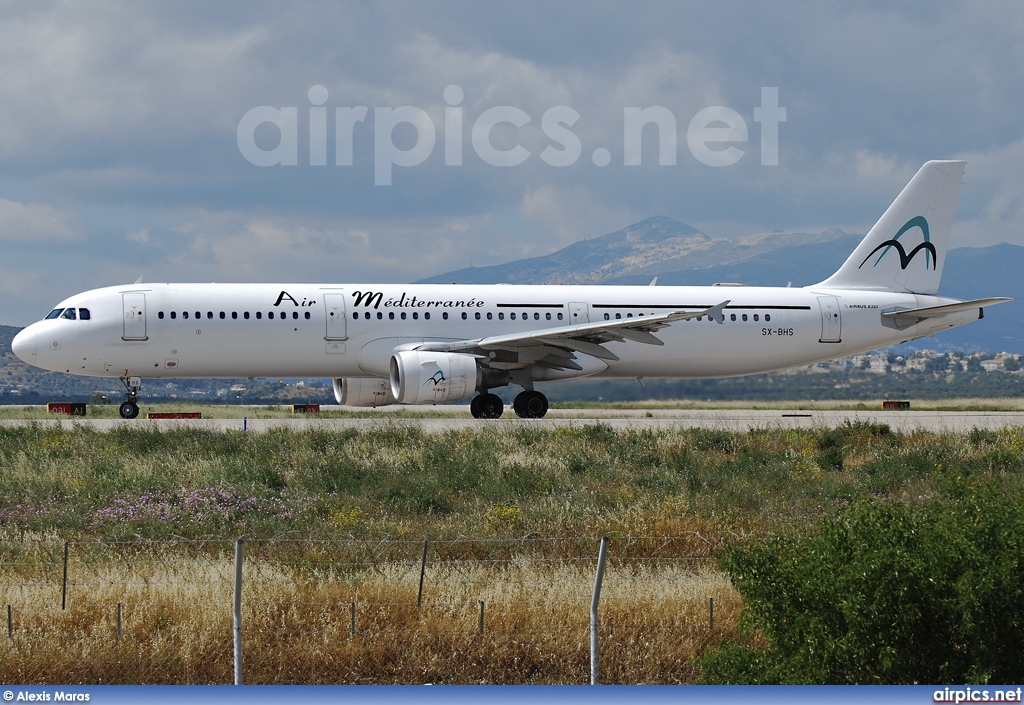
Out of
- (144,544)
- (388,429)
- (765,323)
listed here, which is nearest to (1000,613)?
(144,544)

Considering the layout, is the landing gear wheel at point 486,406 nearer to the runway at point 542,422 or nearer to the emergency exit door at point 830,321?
the runway at point 542,422

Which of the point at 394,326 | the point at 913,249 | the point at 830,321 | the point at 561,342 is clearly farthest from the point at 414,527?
the point at 913,249

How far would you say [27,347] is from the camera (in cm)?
3042

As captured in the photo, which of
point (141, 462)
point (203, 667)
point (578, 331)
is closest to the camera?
point (203, 667)

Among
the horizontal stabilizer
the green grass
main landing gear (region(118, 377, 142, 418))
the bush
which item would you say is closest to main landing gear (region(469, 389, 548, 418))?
the green grass

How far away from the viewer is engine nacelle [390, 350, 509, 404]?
29.8m

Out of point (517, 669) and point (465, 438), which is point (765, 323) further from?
point (517, 669)

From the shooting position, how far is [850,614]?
893cm

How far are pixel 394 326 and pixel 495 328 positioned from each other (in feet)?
9.55

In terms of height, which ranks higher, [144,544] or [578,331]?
[578,331]

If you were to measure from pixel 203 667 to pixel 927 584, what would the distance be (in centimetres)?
653

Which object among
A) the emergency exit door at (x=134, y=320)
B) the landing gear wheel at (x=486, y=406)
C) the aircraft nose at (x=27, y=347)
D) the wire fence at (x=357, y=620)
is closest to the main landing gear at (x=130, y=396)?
the emergency exit door at (x=134, y=320)

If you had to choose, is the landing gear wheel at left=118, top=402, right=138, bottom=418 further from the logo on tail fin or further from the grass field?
the logo on tail fin

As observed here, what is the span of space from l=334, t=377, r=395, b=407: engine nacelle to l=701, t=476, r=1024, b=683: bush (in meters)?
24.1
